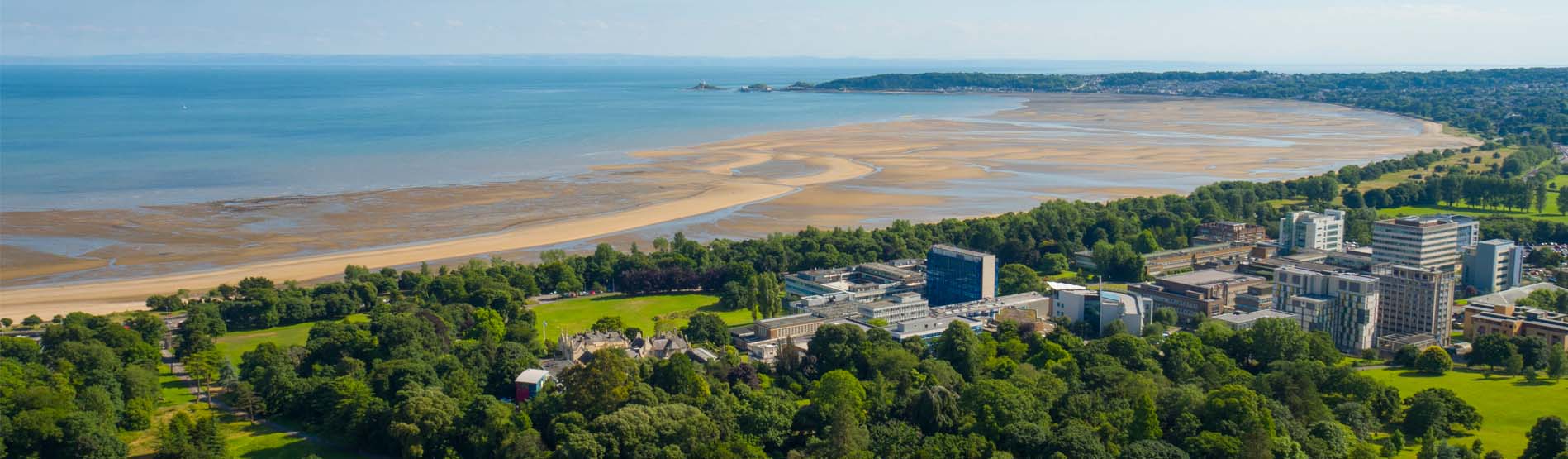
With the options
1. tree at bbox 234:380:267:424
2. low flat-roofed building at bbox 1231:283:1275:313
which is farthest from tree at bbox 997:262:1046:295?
tree at bbox 234:380:267:424

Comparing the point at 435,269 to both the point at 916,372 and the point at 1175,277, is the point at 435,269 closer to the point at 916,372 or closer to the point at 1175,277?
the point at 916,372

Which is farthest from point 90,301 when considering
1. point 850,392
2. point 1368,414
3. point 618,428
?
point 1368,414

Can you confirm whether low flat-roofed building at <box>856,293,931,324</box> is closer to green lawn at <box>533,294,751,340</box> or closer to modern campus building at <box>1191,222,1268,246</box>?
green lawn at <box>533,294,751,340</box>

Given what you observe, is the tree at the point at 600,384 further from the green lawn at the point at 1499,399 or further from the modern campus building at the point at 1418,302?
the modern campus building at the point at 1418,302

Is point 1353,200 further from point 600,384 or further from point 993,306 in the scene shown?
point 600,384

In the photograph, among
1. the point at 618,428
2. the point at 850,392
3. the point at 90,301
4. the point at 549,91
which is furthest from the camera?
the point at 549,91

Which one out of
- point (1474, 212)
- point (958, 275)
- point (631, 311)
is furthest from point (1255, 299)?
point (1474, 212)
